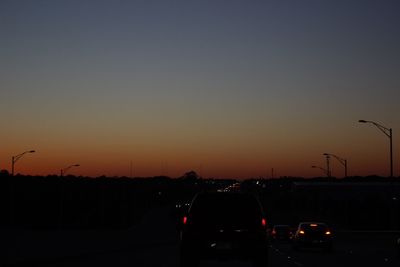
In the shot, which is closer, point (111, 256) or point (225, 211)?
point (225, 211)

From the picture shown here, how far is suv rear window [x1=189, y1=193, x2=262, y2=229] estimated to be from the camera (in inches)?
693

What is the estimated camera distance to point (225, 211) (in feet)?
58.3

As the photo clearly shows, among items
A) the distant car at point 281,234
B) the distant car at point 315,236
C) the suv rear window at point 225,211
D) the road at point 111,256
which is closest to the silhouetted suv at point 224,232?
the suv rear window at point 225,211

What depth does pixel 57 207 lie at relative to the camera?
348 ft

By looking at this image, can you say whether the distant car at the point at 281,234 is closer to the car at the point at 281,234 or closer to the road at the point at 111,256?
the car at the point at 281,234

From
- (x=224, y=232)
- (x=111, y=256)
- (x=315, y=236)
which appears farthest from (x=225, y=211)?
(x=315, y=236)

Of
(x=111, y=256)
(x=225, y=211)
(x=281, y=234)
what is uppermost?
(x=225, y=211)

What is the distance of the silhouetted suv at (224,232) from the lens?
56.9 ft

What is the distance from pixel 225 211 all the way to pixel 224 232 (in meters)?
0.61

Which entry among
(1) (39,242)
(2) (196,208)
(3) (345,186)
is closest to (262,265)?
(2) (196,208)

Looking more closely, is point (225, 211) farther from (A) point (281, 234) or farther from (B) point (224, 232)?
(A) point (281, 234)

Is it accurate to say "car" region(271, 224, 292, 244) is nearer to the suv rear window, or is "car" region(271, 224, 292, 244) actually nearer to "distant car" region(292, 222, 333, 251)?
"distant car" region(292, 222, 333, 251)

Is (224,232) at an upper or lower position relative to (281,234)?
upper

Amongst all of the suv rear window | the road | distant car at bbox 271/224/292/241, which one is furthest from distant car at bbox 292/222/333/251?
the suv rear window
